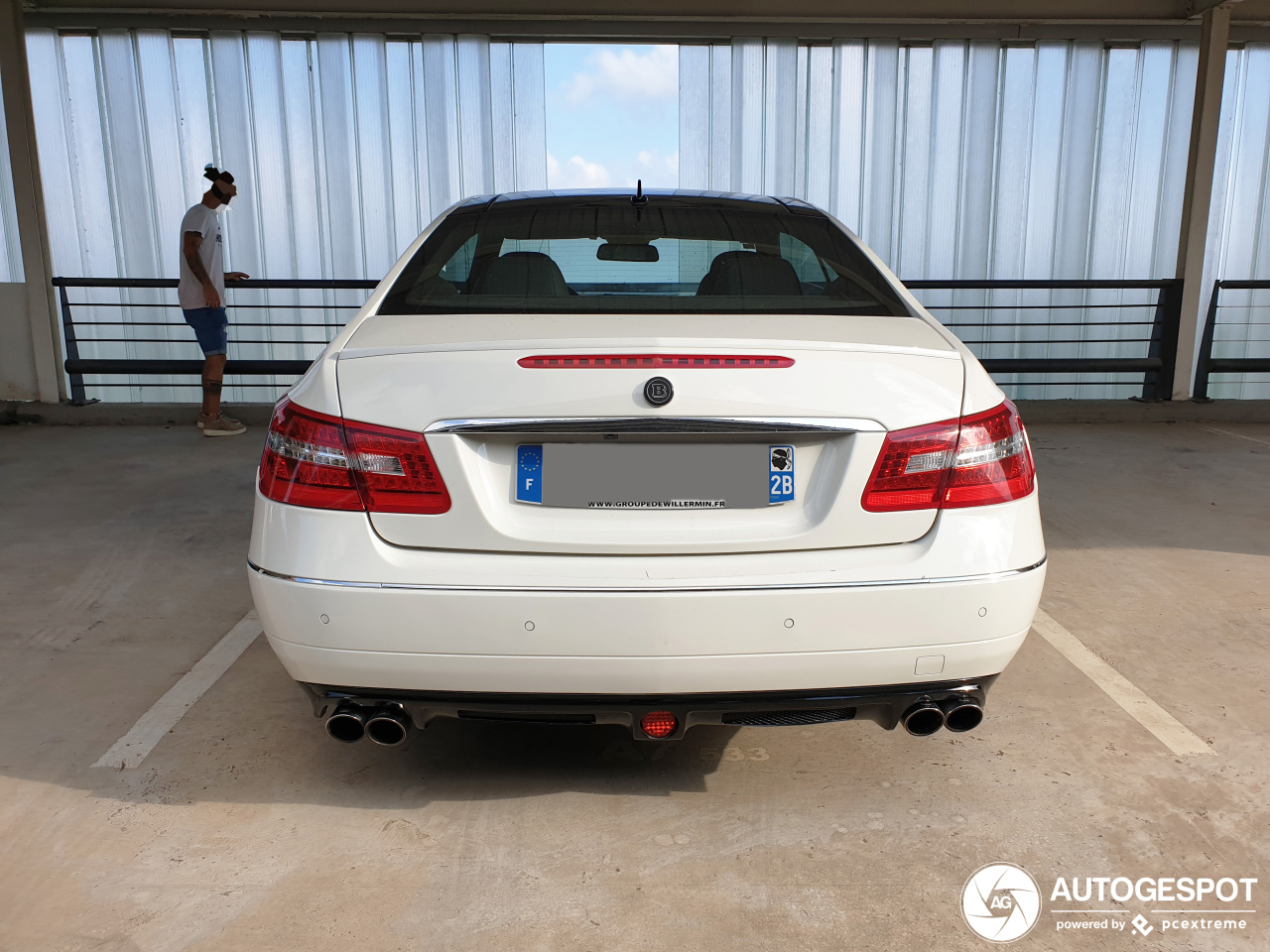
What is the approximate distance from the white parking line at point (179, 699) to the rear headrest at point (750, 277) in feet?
6.00

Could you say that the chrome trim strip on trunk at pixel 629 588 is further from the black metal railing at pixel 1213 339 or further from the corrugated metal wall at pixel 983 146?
the black metal railing at pixel 1213 339

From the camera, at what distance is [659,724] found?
6.54ft

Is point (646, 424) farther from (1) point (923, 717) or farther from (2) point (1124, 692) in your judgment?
(2) point (1124, 692)

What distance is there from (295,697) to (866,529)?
1.81 m

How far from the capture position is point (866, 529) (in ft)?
6.24

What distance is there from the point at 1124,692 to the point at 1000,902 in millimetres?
1219

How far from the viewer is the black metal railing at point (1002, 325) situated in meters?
8.57

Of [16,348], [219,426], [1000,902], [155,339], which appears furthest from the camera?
[155,339]

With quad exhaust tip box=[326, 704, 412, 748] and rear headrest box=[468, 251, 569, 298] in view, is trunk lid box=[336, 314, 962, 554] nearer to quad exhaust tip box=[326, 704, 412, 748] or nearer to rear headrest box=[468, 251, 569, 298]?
quad exhaust tip box=[326, 704, 412, 748]

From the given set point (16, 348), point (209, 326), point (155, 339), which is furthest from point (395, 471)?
point (16, 348)

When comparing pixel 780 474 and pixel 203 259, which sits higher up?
pixel 203 259

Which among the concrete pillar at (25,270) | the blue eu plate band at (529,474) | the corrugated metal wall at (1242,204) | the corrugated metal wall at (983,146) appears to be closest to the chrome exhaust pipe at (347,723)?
the blue eu plate band at (529,474)

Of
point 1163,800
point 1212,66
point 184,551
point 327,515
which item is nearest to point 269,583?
point 327,515

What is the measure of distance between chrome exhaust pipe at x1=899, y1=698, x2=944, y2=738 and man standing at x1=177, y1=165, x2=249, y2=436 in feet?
21.1
